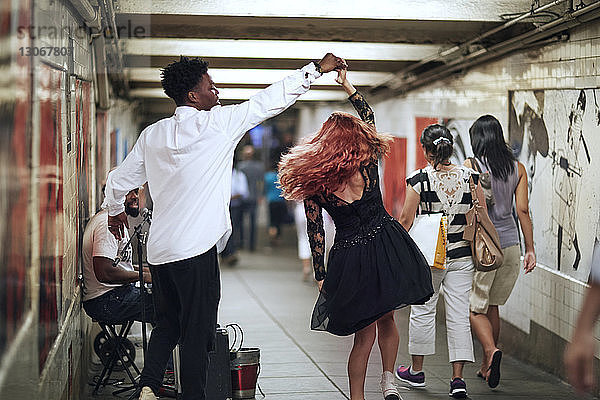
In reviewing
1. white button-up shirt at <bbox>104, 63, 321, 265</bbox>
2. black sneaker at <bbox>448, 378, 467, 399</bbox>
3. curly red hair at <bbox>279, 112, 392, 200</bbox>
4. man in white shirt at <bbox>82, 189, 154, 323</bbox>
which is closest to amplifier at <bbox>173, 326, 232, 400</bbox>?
man in white shirt at <bbox>82, 189, 154, 323</bbox>

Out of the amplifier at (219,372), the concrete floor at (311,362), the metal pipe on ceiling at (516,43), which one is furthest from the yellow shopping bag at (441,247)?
the metal pipe on ceiling at (516,43)

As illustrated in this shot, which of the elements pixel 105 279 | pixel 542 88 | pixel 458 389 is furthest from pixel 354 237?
pixel 542 88

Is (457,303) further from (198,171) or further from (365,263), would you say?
(198,171)

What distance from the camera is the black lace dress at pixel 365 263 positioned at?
503 centimetres

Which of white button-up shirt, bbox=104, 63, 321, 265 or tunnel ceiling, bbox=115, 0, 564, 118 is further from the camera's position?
tunnel ceiling, bbox=115, 0, 564, 118

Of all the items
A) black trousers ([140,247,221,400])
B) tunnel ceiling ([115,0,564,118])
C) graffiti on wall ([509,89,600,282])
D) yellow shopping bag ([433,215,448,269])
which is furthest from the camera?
tunnel ceiling ([115,0,564,118])

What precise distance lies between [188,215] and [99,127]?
15.5 ft

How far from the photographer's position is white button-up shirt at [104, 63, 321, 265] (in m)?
4.45

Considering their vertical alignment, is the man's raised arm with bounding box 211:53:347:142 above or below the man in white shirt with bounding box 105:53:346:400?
above

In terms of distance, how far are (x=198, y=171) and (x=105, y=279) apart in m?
1.92

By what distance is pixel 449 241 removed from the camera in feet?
20.4

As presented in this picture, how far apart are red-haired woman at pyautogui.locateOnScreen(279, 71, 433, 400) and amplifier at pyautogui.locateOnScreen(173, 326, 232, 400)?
80cm

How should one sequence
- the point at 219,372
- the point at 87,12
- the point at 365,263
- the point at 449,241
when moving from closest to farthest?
the point at 365,263 → the point at 219,372 → the point at 87,12 → the point at 449,241

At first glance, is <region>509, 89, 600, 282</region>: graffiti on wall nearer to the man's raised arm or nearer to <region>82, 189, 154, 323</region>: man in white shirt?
the man's raised arm
